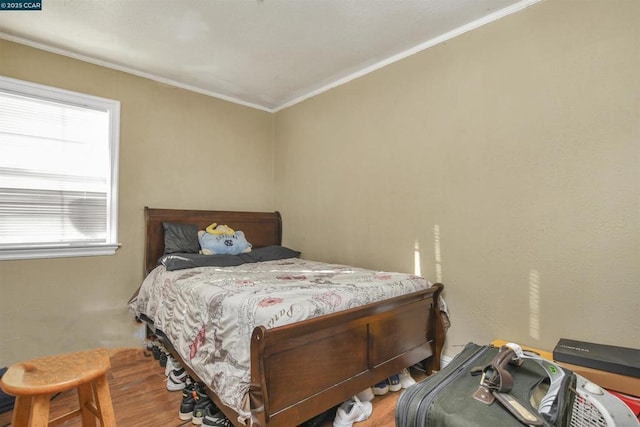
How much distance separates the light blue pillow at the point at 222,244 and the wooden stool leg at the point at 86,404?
1648mm

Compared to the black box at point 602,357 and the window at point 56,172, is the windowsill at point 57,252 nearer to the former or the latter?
the window at point 56,172

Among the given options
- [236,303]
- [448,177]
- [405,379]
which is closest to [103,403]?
[236,303]

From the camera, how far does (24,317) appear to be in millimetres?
2430

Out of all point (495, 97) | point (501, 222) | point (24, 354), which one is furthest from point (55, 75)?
point (501, 222)

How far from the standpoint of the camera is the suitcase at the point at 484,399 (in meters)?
1.00

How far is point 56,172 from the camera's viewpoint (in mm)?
2596

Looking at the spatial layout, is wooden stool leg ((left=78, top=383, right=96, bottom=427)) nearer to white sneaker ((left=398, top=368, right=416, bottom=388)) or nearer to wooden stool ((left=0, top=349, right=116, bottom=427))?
wooden stool ((left=0, top=349, right=116, bottom=427))

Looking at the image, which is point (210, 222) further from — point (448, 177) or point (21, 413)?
point (448, 177)

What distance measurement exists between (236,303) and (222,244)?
1.61 m

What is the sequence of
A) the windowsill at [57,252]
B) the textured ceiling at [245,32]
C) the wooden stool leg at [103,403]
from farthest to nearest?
1. the windowsill at [57,252]
2. the textured ceiling at [245,32]
3. the wooden stool leg at [103,403]

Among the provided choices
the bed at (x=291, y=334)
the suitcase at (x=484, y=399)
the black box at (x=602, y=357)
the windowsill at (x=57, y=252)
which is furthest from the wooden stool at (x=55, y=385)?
the black box at (x=602, y=357)

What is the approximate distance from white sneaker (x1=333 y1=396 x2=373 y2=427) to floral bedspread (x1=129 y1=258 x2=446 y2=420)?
1.84 feet

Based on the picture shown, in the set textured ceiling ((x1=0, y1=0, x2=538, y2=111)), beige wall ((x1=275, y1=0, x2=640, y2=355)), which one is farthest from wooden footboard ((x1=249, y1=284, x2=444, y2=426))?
textured ceiling ((x1=0, y1=0, x2=538, y2=111))

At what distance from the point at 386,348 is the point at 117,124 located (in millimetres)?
2886
